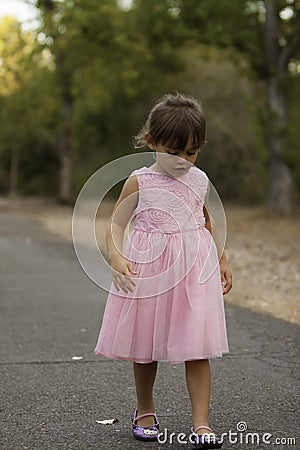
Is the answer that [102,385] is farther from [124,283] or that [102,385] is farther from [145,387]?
[124,283]

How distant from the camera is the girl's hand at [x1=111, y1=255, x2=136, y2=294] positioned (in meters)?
3.46

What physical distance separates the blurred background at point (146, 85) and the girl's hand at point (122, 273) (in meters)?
9.92

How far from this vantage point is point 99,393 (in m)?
4.46

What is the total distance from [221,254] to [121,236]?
1.51ft

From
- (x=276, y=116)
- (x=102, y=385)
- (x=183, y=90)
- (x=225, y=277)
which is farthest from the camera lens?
(x=183, y=90)

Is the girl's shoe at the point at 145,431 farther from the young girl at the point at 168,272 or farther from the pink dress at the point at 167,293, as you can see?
the pink dress at the point at 167,293

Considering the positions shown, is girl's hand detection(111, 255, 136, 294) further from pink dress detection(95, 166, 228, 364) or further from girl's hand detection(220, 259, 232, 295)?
girl's hand detection(220, 259, 232, 295)

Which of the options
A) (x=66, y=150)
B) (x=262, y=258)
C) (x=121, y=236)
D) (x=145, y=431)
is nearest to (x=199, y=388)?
(x=145, y=431)

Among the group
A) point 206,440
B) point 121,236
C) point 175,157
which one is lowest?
A: point 206,440

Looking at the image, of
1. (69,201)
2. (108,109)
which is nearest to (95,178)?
(69,201)

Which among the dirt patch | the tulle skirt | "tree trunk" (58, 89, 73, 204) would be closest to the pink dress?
the tulle skirt

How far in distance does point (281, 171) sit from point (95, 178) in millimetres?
17450

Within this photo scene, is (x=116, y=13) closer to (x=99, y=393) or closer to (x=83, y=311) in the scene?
(x=83, y=311)

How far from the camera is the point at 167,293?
3.54 metres
